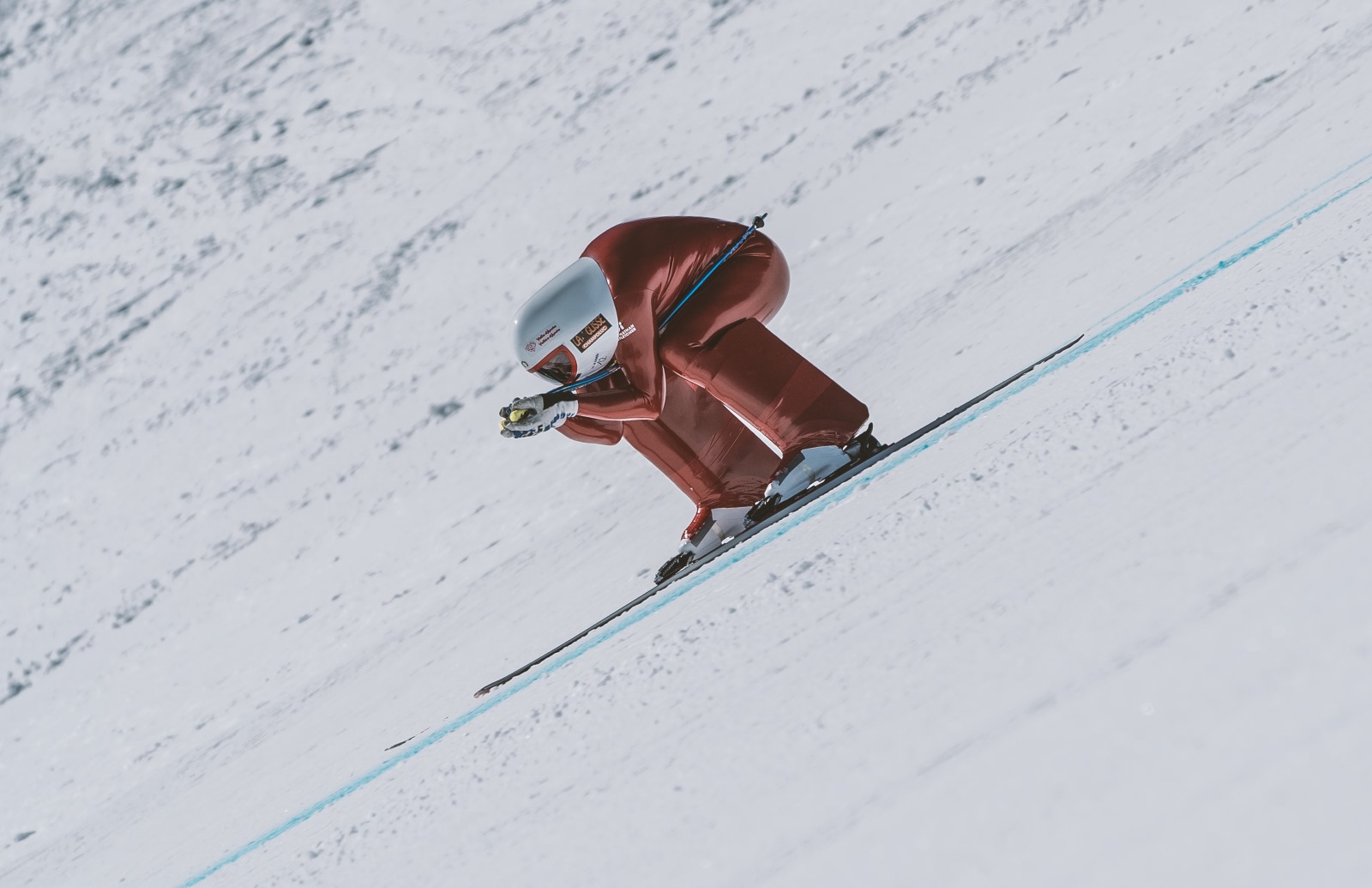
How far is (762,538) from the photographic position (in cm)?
304

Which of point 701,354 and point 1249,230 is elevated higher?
point 701,354

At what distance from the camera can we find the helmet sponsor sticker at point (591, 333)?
320 centimetres

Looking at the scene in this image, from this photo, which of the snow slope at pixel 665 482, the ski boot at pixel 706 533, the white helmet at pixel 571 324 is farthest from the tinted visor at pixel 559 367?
the snow slope at pixel 665 482

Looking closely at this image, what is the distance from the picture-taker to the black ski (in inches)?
120

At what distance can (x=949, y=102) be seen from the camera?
5613 millimetres

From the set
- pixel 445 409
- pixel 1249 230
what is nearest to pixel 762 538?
pixel 1249 230

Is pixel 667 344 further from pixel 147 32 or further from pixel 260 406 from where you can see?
pixel 147 32

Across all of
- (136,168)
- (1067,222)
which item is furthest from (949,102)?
(136,168)

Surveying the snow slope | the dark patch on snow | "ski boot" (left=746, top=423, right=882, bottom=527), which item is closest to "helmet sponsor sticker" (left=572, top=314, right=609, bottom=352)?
"ski boot" (left=746, top=423, right=882, bottom=527)

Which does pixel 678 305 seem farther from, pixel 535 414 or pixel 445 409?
pixel 445 409

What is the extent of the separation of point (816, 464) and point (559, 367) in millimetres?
803

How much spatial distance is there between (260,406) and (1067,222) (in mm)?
4386

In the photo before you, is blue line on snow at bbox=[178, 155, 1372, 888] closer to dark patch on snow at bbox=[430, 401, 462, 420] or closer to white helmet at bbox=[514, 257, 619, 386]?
white helmet at bbox=[514, 257, 619, 386]

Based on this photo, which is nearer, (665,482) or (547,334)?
(547,334)
